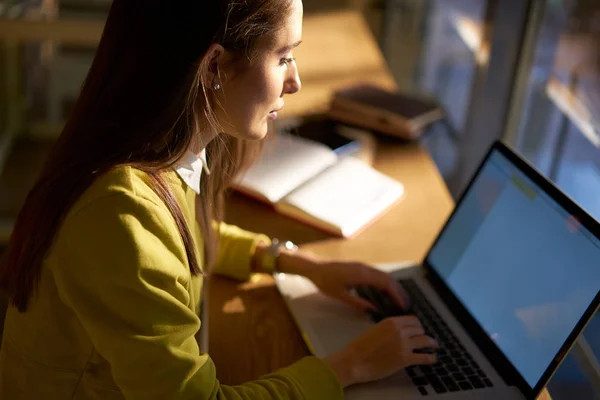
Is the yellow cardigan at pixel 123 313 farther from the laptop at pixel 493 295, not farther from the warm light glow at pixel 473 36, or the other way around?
the warm light glow at pixel 473 36

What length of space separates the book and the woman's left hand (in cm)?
65

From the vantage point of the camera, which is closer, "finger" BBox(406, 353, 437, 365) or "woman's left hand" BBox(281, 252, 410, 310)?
"finger" BBox(406, 353, 437, 365)

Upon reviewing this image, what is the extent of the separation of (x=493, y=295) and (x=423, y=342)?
5.4 inches


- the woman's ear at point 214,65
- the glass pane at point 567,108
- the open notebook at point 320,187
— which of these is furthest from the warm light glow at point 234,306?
the glass pane at point 567,108

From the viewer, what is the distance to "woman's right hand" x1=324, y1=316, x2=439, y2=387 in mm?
947

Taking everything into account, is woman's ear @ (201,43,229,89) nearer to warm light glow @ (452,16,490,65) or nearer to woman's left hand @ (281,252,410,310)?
woman's left hand @ (281,252,410,310)

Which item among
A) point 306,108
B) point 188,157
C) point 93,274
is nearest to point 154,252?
point 93,274

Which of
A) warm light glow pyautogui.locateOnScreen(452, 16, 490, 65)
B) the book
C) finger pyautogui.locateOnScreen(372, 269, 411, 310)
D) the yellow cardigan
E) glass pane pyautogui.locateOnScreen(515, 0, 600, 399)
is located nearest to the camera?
the yellow cardigan

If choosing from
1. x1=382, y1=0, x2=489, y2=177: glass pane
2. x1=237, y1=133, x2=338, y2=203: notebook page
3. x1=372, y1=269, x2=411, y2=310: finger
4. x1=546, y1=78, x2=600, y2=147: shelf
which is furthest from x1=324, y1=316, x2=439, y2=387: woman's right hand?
x1=382, y1=0, x2=489, y2=177: glass pane

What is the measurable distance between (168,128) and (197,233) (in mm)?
298

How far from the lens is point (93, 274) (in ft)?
2.57

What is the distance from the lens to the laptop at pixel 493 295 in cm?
92

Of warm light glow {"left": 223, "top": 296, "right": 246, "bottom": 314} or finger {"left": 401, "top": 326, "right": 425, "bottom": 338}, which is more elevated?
finger {"left": 401, "top": 326, "right": 425, "bottom": 338}

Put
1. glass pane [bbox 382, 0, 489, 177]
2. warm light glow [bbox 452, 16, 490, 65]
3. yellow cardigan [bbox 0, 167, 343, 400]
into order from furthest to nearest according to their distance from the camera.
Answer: glass pane [bbox 382, 0, 489, 177] → warm light glow [bbox 452, 16, 490, 65] → yellow cardigan [bbox 0, 167, 343, 400]
